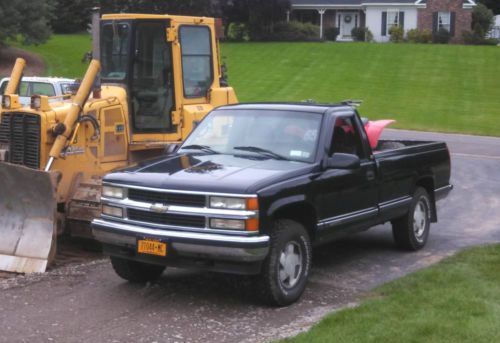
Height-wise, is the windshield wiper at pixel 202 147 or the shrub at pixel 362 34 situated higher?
the shrub at pixel 362 34

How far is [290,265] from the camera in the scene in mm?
7418

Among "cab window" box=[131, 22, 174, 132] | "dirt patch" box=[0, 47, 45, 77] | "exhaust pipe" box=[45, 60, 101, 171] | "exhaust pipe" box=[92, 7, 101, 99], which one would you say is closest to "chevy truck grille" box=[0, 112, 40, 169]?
"exhaust pipe" box=[45, 60, 101, 171]

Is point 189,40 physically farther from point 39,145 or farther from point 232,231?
point 232,231

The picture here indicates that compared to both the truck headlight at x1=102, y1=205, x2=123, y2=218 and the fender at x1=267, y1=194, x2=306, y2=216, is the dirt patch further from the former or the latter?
the fender at x1=267, y1=194, x2=306, y2=216

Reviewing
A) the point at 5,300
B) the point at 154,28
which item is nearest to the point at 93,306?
the point at 5,300

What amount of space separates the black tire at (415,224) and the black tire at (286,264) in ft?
8.25

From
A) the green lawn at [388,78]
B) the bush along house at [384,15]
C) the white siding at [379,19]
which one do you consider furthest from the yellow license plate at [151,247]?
the white siding at [379,19]

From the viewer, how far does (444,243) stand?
34.1 ft

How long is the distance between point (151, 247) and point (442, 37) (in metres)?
51.4

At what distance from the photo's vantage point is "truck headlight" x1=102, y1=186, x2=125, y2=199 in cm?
752

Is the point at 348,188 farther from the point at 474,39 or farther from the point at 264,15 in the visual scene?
the point at 474,39

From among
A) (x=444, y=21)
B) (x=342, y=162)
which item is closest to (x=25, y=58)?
(x=444, y=21)

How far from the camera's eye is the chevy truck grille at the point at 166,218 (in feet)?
23.0

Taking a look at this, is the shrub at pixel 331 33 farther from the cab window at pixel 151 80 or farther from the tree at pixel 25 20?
the cab window at pixel 151 80
